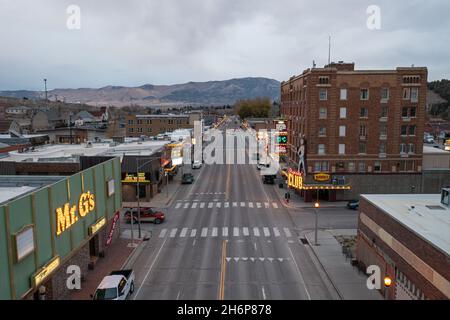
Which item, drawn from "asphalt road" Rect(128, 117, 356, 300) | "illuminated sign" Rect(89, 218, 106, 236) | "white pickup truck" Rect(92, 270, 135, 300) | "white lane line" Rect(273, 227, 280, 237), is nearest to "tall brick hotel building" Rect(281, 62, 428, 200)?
"asphalt road" Rect(128, 117, 356, 300)

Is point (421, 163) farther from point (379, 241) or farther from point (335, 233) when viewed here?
point (379, 241)

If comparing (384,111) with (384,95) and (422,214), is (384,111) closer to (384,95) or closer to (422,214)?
(384,95)

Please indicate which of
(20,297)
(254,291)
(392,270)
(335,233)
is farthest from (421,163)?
(20,297)

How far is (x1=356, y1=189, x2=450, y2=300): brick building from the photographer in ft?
61.1

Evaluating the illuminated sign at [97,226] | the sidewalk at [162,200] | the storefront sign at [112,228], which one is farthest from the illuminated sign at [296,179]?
the illuminated sign at [97,226]

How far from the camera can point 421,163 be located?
5159cm

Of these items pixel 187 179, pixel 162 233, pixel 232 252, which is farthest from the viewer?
pixel 187 179

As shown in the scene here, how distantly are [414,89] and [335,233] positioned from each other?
2391cm

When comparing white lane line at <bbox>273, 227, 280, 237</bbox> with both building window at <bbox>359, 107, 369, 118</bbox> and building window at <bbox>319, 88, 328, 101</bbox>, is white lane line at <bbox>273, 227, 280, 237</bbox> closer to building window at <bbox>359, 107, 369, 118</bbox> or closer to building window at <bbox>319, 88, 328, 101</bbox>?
building window at <bbox>319, 88, 328, 101</bbox>

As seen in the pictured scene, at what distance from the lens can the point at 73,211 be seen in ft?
81.8

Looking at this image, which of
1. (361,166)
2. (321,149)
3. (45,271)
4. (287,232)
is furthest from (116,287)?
(361,166)

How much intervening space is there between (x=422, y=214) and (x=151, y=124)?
10354cm

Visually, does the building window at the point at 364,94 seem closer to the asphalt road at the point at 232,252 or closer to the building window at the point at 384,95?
the building window at the point at 384,95

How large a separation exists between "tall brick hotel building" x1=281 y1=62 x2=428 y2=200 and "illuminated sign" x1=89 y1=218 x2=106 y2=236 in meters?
28.4
